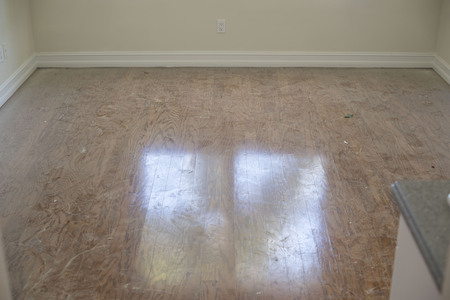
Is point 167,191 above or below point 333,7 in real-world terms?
below

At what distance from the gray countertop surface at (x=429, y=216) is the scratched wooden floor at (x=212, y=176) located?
0.93 meters

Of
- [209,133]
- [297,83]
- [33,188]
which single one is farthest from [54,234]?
[297,83]

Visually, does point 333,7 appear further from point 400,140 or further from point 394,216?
point 394,216

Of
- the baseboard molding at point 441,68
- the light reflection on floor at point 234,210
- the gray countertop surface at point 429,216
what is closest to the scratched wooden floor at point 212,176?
the light reflection on floor at point 234,210

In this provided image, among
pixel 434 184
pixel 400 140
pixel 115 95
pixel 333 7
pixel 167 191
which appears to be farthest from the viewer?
pixel 333 7

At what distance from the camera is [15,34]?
420cm

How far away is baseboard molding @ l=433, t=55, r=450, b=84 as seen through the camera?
4387 millimetres

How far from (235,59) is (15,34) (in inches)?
67.1

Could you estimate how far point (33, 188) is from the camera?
2.96 meters

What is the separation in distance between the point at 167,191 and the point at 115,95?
1402 millimetres

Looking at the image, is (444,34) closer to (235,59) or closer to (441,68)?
(441,68)

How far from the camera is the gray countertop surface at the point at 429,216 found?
3.96 ft

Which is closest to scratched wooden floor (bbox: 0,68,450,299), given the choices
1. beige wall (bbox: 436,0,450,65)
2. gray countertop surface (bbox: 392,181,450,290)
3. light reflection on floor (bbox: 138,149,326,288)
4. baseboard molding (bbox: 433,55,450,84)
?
light reflection on floor (bbox: 138,149,326,288)

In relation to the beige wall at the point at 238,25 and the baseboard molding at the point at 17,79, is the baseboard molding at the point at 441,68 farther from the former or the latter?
the baseboard molding at the point at 17,79
